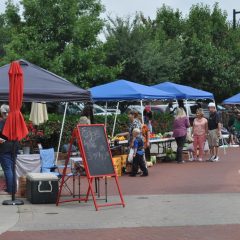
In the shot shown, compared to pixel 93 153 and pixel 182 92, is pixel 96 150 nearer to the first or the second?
pixel 93 153

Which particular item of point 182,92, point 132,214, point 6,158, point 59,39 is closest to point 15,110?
point 6,158

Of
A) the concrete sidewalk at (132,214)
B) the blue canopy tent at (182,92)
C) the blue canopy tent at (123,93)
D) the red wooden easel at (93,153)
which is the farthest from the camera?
the blue canopy tent at (182,92)

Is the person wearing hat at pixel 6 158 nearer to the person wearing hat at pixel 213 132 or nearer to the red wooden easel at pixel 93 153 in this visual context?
the red wooden easel at pixel 93 153

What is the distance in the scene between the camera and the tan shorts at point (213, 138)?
19328 mm

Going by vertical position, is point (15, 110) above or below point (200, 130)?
above

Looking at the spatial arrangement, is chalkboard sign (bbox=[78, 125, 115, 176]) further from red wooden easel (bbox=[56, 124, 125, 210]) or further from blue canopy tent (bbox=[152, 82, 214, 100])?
blue canopy tent (bbox=[152, 82, 214, 100])

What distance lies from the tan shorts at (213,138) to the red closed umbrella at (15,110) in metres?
9.26

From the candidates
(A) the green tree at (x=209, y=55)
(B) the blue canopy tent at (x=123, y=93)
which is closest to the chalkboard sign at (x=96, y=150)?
(B) the blue canopy tent at (x=123, y=93)

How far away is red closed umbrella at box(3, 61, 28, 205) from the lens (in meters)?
11.0

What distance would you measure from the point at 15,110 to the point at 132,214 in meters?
2.87

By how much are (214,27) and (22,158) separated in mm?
26479

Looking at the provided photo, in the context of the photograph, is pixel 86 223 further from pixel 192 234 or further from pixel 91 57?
pixel 91 57

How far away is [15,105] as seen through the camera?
36.5 feet

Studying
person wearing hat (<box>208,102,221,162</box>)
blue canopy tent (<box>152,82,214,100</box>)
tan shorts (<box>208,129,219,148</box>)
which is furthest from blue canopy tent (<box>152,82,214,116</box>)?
tan shorts (<box>208,129,219,148</box>)
